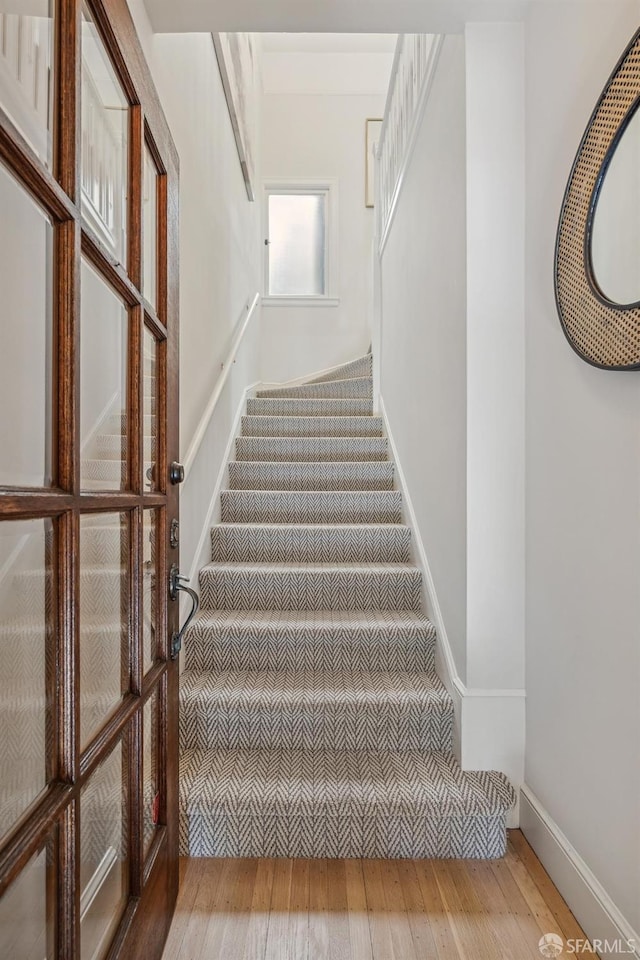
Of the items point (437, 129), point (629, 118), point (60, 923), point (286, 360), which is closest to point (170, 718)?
point (60, 923)

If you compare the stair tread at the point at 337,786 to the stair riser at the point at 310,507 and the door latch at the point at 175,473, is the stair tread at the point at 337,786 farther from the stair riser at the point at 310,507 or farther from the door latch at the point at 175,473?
the stair riser at the point at 310,507

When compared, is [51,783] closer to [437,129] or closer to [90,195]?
[90,195]

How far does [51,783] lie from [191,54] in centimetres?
243

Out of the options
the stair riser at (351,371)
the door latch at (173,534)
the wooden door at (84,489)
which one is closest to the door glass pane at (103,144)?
the wooden door at (84,489)

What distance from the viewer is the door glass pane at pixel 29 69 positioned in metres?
0.62

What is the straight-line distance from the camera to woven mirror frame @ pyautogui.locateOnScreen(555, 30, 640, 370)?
3.50 feet

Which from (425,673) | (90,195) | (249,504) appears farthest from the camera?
(249,504)

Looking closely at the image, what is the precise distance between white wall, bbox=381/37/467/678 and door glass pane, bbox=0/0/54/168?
1271 mm

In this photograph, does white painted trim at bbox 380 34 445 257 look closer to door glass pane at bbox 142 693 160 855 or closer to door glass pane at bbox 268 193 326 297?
door glass pane at bbox 268 193 326 297

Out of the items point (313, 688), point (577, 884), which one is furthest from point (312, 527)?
point (577, 884)

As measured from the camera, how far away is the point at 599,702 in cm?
124

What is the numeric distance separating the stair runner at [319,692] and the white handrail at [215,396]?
474mm

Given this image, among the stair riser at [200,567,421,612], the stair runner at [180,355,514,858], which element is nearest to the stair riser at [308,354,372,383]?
the stair runner at [180,355,514,858]

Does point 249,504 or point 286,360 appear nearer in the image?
point 249,504
